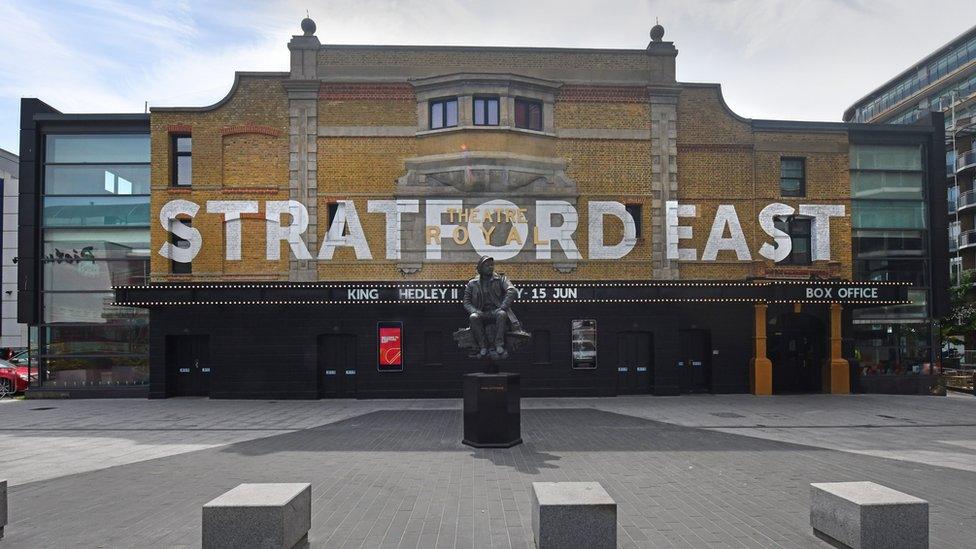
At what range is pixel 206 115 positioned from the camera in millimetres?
21578

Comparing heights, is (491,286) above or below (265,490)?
above

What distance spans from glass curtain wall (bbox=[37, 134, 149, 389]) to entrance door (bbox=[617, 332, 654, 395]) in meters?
16.5

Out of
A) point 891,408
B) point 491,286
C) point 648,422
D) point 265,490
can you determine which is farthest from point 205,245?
point 891,408

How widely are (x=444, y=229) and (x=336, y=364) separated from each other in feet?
19.3

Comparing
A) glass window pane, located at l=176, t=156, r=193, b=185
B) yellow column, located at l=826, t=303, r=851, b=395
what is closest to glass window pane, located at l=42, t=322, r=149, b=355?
glass window pane, located at l=176, t=156, r=193, b=185

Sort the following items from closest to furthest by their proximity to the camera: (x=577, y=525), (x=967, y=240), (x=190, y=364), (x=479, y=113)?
(x=577, y=525) < (x=479, y=113) < (x=190, y=364) < (x=967, y=240)

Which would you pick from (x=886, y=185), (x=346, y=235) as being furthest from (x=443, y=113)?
(x=886, y=185)

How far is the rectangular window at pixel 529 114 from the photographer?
21469 millimetres

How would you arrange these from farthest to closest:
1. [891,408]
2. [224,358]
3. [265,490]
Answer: [224,358] < [891,408] < [265,490]

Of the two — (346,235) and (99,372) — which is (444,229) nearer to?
(346,235)

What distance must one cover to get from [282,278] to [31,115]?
11.1 m

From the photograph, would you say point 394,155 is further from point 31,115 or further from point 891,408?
point 891,408

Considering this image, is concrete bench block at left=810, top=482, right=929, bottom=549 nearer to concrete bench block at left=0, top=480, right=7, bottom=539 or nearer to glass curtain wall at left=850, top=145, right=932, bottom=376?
concrete bench block at left=0, top=480, right=7, bottom=539

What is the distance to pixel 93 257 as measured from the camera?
22578 millimetres
